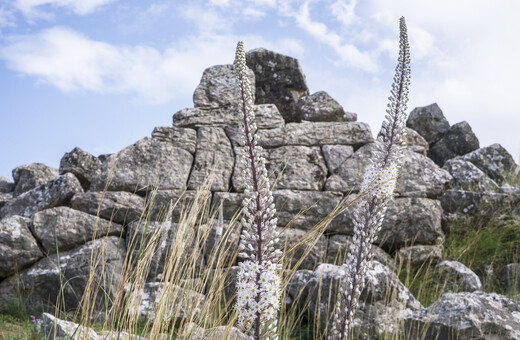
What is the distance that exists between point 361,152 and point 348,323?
5763mm

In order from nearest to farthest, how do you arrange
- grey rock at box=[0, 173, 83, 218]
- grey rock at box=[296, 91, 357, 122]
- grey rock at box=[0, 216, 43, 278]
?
grey rock at box=[0, 216, 43, 278], grey rock at box=[0, 173, 83, 218], grey rock at box=[296, 91, 357, 122]

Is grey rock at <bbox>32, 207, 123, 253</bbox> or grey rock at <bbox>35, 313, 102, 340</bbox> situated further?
grey rock at <bbox>32, 207, 123, 253</bbox>

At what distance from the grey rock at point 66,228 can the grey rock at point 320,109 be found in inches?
195

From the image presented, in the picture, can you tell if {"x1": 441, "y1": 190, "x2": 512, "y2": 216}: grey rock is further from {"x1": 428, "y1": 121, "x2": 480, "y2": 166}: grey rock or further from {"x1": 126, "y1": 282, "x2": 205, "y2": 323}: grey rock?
{"x1": 126, "y1": 282, "x2": 205, "y2": 323}: grey rock

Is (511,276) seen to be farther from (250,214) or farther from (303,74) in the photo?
(250,214)

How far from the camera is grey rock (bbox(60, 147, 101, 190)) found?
9.68 meters

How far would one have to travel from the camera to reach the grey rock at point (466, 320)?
5195 millimetres

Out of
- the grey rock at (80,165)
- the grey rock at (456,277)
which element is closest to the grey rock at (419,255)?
the grey rock at (456,277)

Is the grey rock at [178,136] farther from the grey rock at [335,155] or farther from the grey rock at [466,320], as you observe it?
the grey rock at [466,320]

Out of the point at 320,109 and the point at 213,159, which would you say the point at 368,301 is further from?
the point at 320,109

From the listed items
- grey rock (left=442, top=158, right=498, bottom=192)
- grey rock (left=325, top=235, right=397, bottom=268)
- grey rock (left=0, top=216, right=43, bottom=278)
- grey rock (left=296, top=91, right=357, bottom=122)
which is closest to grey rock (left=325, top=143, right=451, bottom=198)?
grey rock (left=325, top=235, right=397, bottom=268)

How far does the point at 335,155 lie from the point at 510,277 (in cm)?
439

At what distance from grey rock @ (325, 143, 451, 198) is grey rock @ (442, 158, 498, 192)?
218 centimetres

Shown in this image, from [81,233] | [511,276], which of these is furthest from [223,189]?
[511,276]
